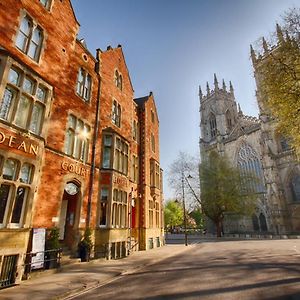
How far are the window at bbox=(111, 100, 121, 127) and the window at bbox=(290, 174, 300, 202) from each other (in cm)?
4124

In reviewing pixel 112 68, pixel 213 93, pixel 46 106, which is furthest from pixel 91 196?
pixel 213 93

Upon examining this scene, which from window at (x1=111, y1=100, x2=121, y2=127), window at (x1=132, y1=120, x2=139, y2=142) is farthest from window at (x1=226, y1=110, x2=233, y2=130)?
window at (x1=111, y1=100, x2=121, y2=127)

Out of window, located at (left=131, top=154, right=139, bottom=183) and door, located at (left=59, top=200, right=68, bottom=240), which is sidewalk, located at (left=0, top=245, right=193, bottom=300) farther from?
window, located at (left=131, top=154, right=139, bottom=183)

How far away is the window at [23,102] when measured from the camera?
29.7 feet

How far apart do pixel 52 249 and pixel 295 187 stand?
4811 cm

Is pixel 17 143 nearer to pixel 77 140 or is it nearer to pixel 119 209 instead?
pixel 77 140

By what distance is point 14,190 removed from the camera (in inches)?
343

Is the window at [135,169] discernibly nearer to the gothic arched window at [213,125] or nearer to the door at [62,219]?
the door at [62,219]

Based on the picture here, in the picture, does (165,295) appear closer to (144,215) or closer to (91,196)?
(91,196)

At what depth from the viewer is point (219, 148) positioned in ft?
205

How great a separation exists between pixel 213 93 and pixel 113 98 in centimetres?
6114

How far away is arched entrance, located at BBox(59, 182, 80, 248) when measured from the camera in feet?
42.6

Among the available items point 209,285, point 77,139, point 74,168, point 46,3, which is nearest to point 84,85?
point 77,139

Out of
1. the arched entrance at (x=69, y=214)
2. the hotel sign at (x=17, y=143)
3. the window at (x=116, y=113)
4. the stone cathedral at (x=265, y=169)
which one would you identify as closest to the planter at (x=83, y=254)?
the arched entrance at (x=69, y=214)
